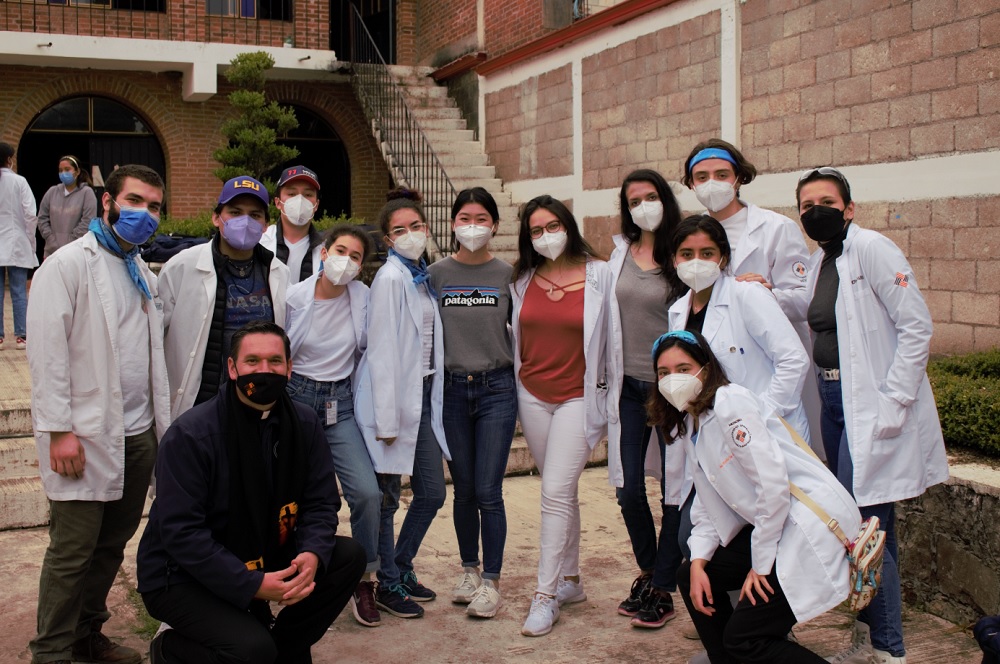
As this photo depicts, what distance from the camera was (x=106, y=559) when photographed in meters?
4.34

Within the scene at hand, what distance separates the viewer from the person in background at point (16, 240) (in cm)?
928

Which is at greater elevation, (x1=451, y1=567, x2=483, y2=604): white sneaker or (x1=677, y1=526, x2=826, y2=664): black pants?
(x1=677, y1=526, x2=826, y2=664): black pants

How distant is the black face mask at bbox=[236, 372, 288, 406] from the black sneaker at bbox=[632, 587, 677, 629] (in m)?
2.04

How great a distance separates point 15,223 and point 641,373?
6.96 metres

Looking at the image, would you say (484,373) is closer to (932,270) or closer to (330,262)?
(330,262)

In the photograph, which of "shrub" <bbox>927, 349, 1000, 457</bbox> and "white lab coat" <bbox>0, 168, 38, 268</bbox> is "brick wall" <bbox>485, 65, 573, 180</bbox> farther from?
"shrub" <bbox>927, 349, 1000, 457</bbox>

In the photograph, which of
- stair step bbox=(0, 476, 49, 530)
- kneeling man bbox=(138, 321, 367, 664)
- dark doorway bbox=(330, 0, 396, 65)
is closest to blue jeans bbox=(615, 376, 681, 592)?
kneeling man bbox=(138, 321, 367, 664)

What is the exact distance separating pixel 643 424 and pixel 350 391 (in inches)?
54.0

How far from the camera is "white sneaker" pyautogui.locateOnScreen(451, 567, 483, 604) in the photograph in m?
4.98

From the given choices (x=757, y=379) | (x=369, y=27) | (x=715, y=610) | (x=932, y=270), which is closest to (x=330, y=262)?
(x=757, y=379)

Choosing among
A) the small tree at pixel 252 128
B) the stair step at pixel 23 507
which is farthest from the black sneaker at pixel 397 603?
the small tree at pixel 252 128

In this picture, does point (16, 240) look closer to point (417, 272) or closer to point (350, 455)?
point (417, 272)

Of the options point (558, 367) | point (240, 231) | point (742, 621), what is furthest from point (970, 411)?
point (240, 231)

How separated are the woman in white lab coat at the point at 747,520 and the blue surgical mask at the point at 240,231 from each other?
1.89 metres
